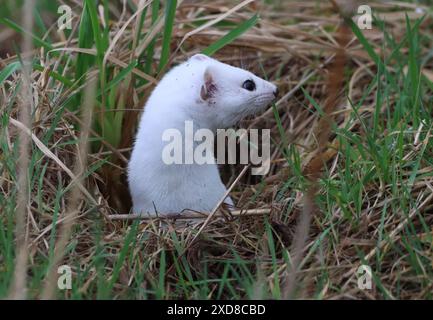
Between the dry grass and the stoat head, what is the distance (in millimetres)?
171

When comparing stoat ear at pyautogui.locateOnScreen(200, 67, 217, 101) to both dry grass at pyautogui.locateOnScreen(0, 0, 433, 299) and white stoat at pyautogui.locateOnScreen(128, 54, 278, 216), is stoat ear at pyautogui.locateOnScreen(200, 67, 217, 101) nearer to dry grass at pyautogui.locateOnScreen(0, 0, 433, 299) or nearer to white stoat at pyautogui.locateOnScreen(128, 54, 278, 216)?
white stoat at pyautogui.locateOnScreen(128, 54, 278, 216)

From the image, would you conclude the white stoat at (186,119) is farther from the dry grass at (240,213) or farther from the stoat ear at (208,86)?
the dry grass at (240,213)

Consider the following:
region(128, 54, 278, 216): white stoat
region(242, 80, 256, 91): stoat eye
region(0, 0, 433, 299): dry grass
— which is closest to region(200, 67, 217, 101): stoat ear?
region(128, 54, 278, 216): white stoat

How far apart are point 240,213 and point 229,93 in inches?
26.2

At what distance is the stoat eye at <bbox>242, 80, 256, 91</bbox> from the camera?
158 inches

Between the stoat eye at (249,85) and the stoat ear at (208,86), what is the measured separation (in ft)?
0.63

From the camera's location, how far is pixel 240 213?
12.4 feet

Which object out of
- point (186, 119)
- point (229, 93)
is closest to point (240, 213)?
point (186, 119)

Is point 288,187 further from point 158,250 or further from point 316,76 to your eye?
point 316,76

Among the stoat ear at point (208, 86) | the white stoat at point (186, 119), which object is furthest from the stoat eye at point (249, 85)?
the stoat ear at point (208, 86)

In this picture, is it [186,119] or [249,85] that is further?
[249,85]

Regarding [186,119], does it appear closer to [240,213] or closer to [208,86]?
[208,86]

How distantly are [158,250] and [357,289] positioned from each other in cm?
94

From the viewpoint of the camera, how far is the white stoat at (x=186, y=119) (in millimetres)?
3842
